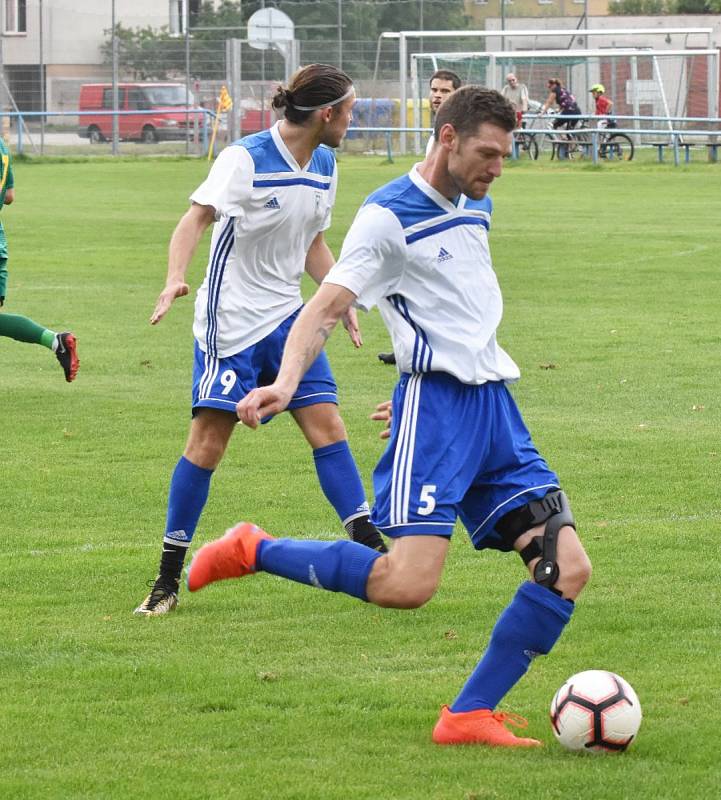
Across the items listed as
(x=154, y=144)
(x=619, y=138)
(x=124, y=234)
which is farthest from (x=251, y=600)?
(x=154, y=144)

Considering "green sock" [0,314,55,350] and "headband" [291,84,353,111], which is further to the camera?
"green sock" [0,314,55,350]

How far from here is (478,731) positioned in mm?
4535

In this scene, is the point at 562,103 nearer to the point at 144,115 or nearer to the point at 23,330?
the point at 144,115

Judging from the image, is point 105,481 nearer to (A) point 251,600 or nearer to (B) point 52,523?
(B) point 52,523

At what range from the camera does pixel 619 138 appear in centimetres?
3706

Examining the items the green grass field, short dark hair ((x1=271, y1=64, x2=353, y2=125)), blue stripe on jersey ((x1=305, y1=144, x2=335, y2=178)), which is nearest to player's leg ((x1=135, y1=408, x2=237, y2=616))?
the green grass field

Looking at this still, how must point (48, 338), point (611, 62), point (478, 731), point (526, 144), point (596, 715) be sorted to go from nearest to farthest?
point (596, 715) → point (478, 731) → point (48, 338) → point (526, 144) → point (611, 62)

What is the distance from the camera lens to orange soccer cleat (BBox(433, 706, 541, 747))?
454 cm

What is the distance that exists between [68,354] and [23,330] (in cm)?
43

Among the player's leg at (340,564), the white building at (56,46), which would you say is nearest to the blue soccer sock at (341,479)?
the player's leg at (340,564)

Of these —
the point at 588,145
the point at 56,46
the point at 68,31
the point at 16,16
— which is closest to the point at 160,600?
the point at 588,145

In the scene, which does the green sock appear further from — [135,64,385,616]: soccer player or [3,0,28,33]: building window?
[3,0,28,33]: building window

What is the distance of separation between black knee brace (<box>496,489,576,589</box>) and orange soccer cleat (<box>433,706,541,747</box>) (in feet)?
1.38

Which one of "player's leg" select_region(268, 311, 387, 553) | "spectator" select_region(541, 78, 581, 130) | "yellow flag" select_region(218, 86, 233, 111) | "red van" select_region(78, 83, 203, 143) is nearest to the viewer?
"player's leg" select_region(268, 311, 387, 553)
